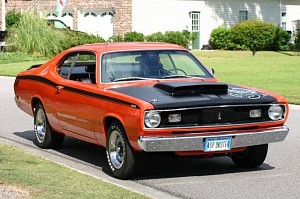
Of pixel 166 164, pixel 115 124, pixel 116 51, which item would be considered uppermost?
pixel 116 51

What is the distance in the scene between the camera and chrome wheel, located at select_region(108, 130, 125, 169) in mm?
9438

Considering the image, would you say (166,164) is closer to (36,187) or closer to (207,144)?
(207,144)

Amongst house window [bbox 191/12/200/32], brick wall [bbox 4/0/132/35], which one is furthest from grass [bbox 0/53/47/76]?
house window [bbox 191/12/200/32]

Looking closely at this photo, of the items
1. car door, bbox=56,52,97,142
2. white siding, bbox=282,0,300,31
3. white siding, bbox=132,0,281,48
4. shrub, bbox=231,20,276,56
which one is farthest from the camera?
white siding, bbox=282,0,300,31

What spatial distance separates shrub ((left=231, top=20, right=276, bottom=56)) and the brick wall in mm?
5969

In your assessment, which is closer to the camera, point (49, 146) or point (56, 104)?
point (56, 104)

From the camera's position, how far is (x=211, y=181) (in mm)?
9227

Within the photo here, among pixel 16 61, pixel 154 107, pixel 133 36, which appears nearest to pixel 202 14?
pixel 133 36

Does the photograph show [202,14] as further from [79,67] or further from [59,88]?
[59,88]

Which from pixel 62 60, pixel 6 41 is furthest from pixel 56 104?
pixel 6 41

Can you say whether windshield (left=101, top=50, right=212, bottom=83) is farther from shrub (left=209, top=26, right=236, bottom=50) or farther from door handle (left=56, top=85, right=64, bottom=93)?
shrub (left=209, top=26, right=236, bottom=50)

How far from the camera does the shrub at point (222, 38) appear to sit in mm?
45719

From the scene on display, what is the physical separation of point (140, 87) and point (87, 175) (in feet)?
4.09

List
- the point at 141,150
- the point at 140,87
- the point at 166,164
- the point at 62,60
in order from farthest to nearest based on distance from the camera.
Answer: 1. the point at 62,60
2. the point at 166,164
3. the point at 140,87
4. the point at 141,150
